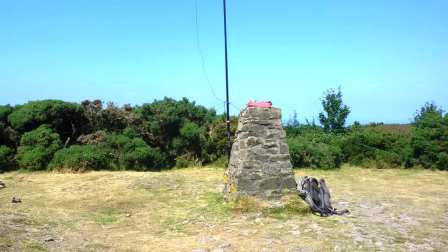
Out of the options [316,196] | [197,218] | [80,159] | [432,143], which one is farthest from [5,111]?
[432,143]

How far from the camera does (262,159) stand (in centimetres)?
838

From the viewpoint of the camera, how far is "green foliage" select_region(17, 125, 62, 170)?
13.0m

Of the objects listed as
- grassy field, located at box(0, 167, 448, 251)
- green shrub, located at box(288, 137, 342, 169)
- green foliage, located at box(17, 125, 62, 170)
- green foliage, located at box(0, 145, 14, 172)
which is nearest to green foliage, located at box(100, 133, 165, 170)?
green foliage, located at box(17, 125, 62, 170)

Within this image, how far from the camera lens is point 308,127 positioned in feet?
60.6

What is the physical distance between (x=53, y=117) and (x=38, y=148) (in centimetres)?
173

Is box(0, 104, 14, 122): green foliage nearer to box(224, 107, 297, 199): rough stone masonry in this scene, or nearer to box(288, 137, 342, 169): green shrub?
box(288, 137, 342, 169): green shrub

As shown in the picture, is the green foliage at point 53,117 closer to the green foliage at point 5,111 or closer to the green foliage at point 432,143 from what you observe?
the green foliage at point 5,111

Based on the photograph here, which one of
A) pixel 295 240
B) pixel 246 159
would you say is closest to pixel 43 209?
pixel 246 159

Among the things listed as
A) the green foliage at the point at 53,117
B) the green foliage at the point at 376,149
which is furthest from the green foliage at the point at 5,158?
the green foliage at the point at 376,149

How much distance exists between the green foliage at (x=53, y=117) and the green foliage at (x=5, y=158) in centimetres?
105

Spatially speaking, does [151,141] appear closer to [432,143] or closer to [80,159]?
[80,159]

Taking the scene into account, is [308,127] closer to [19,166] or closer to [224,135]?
[224,135]

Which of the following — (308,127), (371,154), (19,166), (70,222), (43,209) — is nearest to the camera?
(70,222)

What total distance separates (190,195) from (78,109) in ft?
23.6
